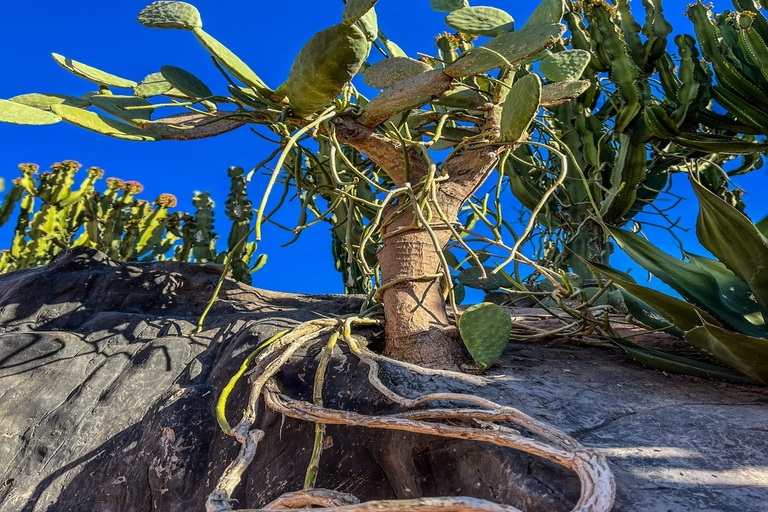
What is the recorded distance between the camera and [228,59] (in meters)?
1.31

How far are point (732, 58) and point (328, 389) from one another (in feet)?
8.59

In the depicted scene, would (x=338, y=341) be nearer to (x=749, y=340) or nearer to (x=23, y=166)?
(x=749, y=340)

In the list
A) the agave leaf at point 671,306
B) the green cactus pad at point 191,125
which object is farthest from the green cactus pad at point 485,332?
the green cactus pad at point 191,125

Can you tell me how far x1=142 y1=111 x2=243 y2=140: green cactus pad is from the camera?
1346 millimetres

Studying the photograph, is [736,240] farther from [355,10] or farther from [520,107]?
[355,10]

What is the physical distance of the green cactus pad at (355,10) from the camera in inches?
37.1

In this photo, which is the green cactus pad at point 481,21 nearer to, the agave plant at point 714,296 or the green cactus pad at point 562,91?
the green cactus pad at point 562,91

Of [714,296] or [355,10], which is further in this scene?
[714,296]

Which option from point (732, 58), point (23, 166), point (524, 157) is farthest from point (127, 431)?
point (23, 166)

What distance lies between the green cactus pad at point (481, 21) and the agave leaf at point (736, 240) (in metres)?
0.61

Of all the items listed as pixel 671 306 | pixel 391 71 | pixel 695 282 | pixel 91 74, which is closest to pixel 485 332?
pixel 671 306

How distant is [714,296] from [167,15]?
4.75 ft

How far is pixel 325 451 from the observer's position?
103 centimetres

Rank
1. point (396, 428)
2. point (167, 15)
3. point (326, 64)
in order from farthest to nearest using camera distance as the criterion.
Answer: point (167, 15) < point (326, 64) < point (396, 428)
